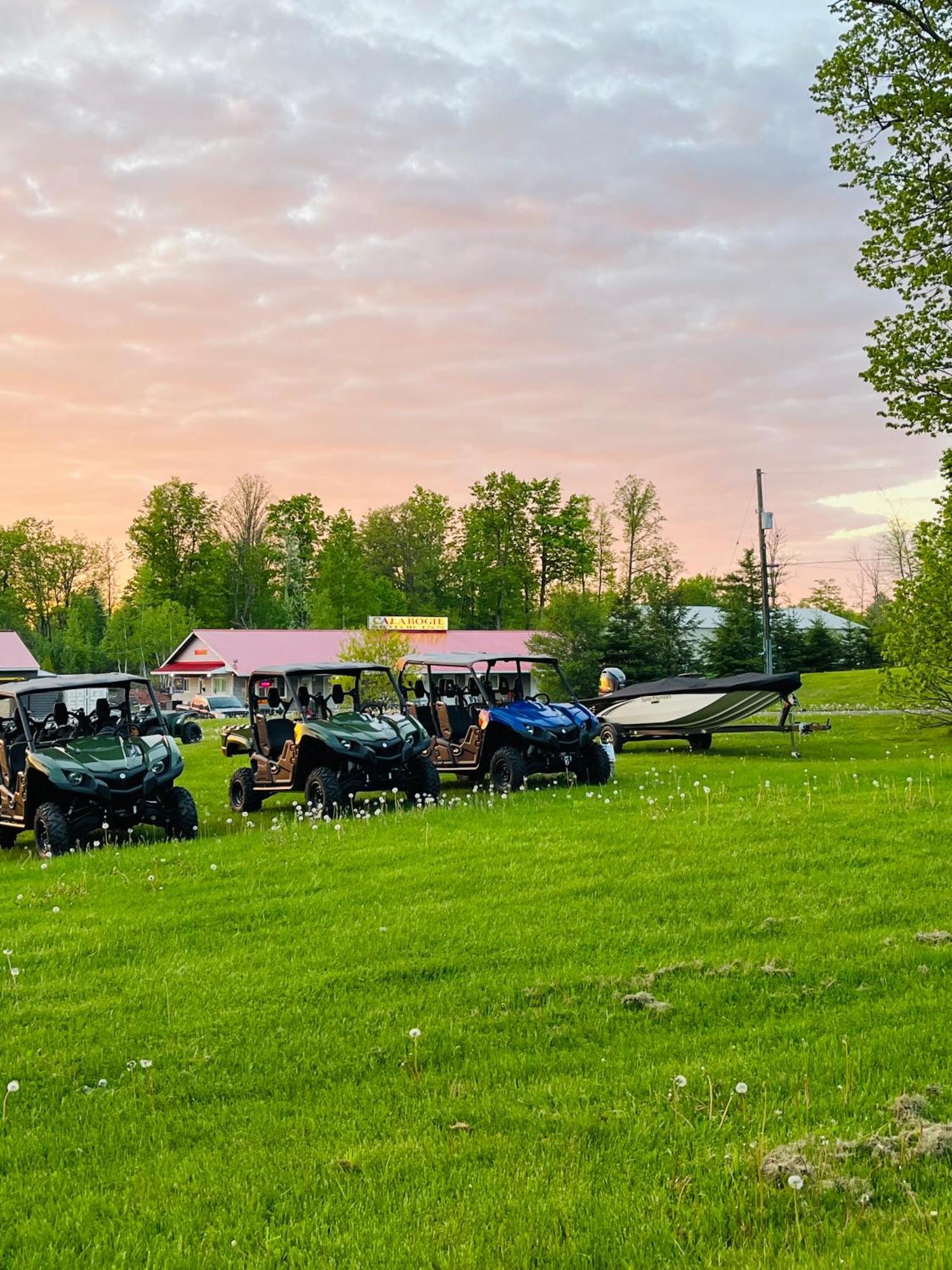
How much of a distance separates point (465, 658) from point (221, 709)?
3956 centimetres

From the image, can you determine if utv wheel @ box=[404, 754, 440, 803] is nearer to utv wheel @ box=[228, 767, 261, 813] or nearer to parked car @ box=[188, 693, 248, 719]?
utv wheel @ box=[228, 767, 261, 813]

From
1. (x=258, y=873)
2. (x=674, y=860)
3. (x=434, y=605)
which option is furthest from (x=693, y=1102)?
(x=434, y=605)

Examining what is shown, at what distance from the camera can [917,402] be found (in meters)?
18.8

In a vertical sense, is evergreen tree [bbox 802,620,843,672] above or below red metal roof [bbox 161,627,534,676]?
below

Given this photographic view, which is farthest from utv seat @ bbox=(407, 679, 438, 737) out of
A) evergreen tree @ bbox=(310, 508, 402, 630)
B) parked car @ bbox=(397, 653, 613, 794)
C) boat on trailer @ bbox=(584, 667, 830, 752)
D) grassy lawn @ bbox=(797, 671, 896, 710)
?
evergreen tree @ bbox=(310, 508, 402, 630)

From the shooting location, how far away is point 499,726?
15.0 metres

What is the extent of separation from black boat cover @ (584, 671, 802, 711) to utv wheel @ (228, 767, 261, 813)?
9.30m

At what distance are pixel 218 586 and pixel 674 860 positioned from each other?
262ft

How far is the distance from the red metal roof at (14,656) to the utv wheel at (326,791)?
144 feet

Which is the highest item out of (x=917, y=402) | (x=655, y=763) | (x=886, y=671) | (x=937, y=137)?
(x=937, y=137)

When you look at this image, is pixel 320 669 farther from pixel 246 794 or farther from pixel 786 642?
pixel 786 642

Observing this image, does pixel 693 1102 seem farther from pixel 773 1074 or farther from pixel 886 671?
pixel 886 671

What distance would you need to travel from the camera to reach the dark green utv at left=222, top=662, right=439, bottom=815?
523 inches

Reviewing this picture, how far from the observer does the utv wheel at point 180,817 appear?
11852mm
